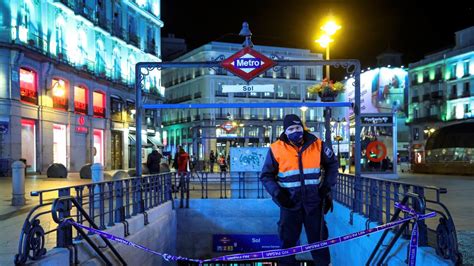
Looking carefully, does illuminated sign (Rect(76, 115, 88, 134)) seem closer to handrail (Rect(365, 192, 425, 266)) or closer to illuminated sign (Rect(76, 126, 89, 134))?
illuminated sign (Rect(76, 126, 89, 134))

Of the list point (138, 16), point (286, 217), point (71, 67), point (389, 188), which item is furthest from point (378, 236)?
point (138, 16)

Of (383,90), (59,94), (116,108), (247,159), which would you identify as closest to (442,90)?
(383,90)

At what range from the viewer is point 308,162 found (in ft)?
17.6

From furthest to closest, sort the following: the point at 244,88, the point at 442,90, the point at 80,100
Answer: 1. the point at 442,90
2. the point at 80,100
3. the point at 244,88

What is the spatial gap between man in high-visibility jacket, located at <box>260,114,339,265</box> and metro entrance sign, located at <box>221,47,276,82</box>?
5.57 m

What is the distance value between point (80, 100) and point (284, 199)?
110 ft

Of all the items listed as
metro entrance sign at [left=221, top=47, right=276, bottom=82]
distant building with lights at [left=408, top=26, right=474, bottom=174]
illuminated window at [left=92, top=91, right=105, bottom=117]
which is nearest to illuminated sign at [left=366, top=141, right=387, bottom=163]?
metro entrance sign at [left=221, top=47, right=276, bottom=82]

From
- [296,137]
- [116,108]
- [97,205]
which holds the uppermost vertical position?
[116,108]

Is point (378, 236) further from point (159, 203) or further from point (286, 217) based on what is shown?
point (159, 203)

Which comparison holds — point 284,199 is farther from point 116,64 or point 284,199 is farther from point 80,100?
point 116,64

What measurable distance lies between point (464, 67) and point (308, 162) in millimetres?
64759

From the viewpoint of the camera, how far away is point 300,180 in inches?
212

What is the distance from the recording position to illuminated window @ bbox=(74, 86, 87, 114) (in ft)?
117

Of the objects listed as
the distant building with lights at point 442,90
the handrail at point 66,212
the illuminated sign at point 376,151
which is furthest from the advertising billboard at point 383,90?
the handrail at point 66,212
